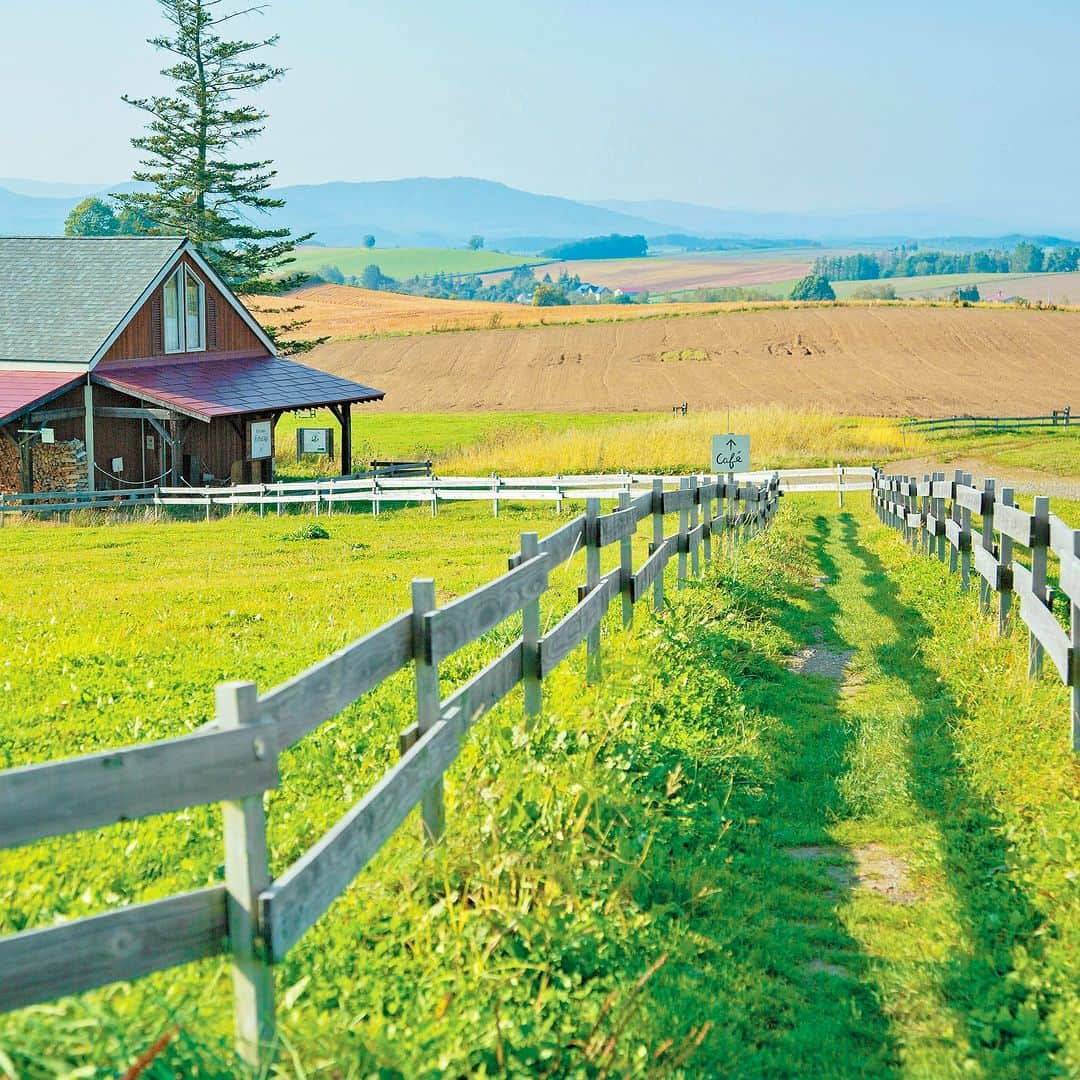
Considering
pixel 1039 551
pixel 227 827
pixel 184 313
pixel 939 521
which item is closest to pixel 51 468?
pixel 184 313

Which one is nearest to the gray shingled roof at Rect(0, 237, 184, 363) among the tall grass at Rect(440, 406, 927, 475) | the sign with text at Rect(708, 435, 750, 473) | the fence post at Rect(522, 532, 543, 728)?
the tall grass at Rect(440, 406, 927, 475)

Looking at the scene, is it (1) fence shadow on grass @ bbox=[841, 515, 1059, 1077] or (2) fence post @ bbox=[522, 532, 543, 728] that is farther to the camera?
(2) fence post @ bbox=[522, 532, 543, 728]

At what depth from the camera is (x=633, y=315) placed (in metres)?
106

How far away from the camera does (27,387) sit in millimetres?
32562

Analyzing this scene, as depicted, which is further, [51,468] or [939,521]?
[51,468]

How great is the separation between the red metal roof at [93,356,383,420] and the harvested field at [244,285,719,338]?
45622mm

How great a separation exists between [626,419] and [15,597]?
158ft

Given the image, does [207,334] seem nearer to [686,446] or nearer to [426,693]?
[686,446]

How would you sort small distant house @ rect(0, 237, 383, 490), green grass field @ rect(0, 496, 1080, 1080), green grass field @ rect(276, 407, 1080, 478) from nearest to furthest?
green grass field @ rect(0, 496, 1080, 1080) < small distant house @ rect(0, 237, 383, 490) < green grass field @ rect(276, 407, 1080, 478)

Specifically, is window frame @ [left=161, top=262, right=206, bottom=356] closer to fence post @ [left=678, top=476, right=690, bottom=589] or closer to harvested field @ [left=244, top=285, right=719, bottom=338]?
fence post @ [left=678, top=476, right=690, bottom=589]

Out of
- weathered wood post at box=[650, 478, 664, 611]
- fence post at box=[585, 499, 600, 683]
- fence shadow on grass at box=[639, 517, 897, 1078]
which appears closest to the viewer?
fence shadow on grass at box=[639, 517, 897, 1078]

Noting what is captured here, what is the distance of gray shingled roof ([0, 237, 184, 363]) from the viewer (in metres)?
34.1

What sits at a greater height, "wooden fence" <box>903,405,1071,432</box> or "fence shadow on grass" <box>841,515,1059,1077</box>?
"wooden fence" <box>903,405,1071,432</box>

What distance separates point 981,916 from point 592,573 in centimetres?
376
